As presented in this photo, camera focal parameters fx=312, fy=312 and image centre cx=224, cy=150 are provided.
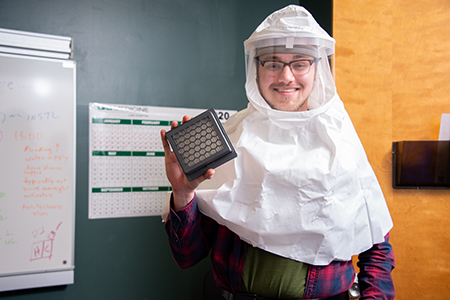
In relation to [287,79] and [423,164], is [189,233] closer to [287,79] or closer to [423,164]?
[287,79]

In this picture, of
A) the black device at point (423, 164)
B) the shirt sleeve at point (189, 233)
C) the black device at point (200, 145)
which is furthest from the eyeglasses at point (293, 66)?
the black device at point (423, 164)

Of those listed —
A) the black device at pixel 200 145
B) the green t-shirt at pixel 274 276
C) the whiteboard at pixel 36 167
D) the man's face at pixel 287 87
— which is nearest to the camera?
the black device at pixel 200 145

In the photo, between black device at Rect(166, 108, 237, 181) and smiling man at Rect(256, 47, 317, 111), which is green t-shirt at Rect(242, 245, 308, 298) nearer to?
black device at Rect(166, 108, 237, 181)

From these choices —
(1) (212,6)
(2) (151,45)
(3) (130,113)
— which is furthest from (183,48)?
(3) (130,113)

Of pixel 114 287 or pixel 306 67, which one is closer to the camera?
pixel 306 67

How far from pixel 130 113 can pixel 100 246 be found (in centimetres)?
72

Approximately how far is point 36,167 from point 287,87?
49.3 inches

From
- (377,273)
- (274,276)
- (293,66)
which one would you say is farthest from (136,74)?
(377,273)

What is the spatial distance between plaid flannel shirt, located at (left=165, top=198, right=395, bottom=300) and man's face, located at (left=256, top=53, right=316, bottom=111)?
44 cm

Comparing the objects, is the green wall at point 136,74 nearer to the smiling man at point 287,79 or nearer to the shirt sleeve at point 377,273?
the smiling man at point 287,79

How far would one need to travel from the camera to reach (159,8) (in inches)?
68.7

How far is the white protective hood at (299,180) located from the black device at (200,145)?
0.18 metres

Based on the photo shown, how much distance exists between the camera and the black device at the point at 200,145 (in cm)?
82

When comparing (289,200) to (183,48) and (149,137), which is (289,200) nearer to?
(149,137)
